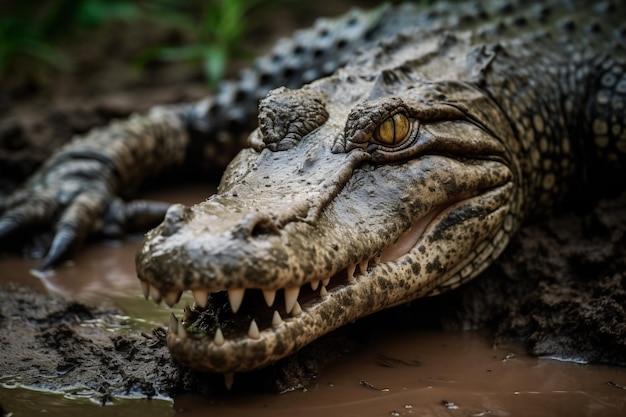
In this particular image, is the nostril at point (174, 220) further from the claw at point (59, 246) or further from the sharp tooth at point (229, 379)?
the claw at point (59, 246)

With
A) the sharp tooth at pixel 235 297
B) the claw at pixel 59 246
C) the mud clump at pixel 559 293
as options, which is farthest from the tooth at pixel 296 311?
the claw at pixel 59 246

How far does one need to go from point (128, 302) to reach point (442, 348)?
1.63 m

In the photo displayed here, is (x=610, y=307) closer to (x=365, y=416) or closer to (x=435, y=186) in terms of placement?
(x=435, y=186)

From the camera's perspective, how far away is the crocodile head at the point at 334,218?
8.87 feet

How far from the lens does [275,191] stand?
3.17 metres

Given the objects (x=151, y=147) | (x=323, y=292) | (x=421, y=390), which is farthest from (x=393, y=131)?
(x=151, y=147)

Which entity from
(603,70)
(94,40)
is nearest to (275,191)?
(603,70)

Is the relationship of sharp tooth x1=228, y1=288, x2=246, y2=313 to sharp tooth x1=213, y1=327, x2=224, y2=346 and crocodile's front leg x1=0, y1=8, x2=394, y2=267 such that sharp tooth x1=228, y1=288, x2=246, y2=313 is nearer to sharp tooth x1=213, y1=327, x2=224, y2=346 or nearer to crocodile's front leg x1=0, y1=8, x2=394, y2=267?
sharp tooth x1=213, y1=327, x2=224, y2=346

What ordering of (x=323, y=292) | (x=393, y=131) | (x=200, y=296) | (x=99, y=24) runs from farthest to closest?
(x=99, y=24)
(x=393, y=131)
(x=323, y=292)
(x=200, y=296)

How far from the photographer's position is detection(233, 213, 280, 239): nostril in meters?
2.69

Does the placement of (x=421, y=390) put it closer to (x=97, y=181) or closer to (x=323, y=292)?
(x=323, y=292)

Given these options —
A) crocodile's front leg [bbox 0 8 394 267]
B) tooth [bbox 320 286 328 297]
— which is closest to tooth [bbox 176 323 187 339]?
tooth [bbox 320 286 328 297]

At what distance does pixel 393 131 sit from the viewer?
357 cm

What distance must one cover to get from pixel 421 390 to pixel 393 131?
1.16 metres
